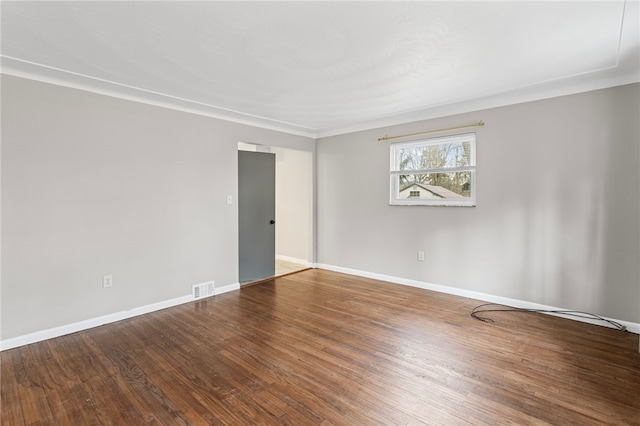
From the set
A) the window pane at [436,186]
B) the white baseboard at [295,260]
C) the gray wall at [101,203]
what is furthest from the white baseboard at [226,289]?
the window pane at [436,186]

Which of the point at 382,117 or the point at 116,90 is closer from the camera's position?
the point at 116,90

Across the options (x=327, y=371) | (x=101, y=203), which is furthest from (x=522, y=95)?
(x=101, y=203)

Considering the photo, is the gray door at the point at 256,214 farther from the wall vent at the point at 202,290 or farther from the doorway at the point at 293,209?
the wall vent at the point at 202,290

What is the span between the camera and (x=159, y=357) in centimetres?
252

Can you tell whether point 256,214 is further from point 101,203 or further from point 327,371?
point 327,371

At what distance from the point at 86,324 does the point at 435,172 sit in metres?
4.48

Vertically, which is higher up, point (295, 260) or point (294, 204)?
point (294, 204)

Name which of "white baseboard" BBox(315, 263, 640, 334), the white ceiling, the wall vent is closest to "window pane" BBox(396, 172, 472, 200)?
the white ceiling

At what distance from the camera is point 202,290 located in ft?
13.1

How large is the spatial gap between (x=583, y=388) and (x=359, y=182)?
11.9 ft

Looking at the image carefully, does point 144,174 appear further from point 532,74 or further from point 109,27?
point 532,74

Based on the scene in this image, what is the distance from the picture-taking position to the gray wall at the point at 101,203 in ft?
8.90

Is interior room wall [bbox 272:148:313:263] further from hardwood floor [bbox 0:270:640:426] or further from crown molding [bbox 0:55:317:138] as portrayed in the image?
hardwood floor [bbox 0:270:640:426]

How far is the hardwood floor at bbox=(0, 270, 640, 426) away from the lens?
1856 mm
